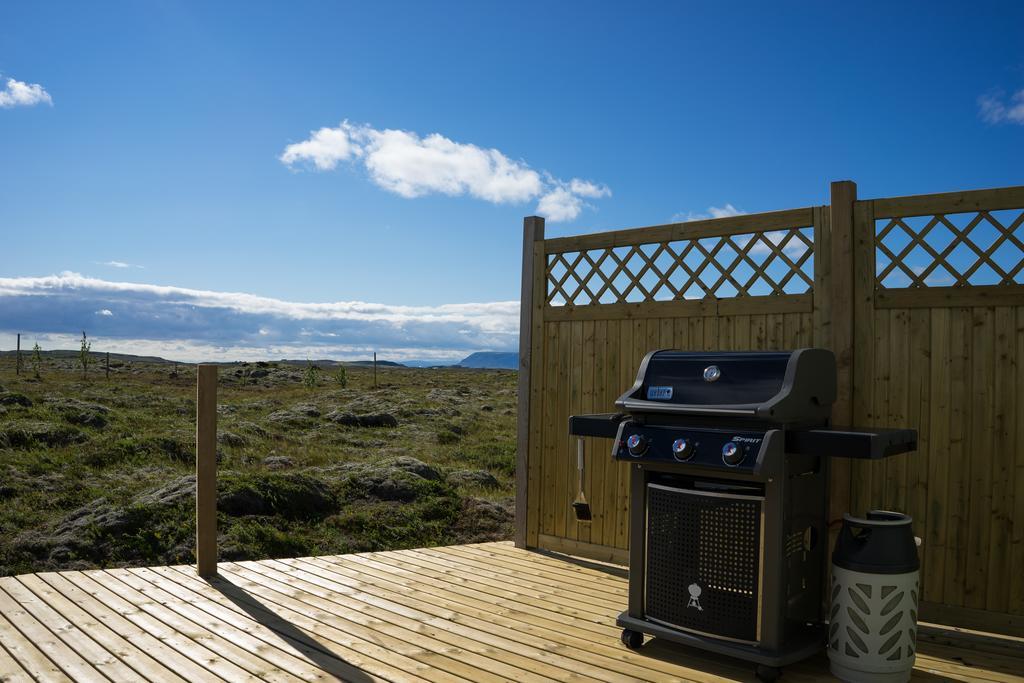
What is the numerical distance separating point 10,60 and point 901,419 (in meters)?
7.65

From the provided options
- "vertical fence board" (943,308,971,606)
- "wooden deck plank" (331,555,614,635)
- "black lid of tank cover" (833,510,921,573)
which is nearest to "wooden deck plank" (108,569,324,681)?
"wooden deck plank" (331,555,614,635)

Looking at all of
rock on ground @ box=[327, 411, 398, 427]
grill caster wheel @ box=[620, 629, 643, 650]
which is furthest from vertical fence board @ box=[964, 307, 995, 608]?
rock on ground @ box=[327, 411, 398, 427]

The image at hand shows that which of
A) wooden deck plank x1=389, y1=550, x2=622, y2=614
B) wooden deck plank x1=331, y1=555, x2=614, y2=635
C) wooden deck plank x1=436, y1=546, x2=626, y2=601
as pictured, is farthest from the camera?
wooden deck plank x1=436, y1=546, x2=626, y2=601

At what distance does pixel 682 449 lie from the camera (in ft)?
9.60

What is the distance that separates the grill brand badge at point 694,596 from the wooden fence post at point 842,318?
1076 millimetres

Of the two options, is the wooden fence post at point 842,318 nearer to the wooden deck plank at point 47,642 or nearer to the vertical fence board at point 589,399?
the vertical fence board at point 589,399

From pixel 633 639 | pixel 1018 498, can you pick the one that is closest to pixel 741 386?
pixel 633 639

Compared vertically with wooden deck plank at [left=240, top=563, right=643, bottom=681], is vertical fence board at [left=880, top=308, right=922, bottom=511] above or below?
above

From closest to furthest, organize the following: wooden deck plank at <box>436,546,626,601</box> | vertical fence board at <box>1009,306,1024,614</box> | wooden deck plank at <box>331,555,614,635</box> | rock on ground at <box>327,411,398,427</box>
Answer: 1. vertical fence board at <box>1009,306,1024,614</box>
2. wooden deck plank at <box>331,555,614,635</box>
3. wooden deck plank at <box>436,546,626,601</box>
4. rock on ground at <box>327,411,398,427</box>

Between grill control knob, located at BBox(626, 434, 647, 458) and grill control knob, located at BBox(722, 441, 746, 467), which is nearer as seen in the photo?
grill control knob, located at BBox(722, 441, 746, 467)

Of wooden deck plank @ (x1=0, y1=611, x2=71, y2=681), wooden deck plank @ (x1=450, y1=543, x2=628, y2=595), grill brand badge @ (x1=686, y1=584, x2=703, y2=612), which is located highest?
grill brand badge @ (x1=686, y1=584, x2=703, y2=612)

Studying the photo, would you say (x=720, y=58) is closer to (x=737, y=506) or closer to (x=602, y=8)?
(x=602, y=8)

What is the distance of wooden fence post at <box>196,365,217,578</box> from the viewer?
13.7ft

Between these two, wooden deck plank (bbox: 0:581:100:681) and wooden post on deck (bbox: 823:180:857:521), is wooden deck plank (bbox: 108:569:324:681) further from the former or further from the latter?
wooden post on deck (bbox: 823:180:857:521)
